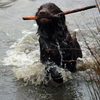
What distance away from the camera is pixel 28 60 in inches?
209

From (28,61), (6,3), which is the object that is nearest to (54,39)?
(28,61)

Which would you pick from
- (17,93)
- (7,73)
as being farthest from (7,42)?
(17,93)

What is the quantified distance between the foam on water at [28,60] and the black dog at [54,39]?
21 centimetres

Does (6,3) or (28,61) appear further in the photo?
(6,3)

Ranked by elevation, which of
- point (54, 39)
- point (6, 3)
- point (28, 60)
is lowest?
point (6, 3)

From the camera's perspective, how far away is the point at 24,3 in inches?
420

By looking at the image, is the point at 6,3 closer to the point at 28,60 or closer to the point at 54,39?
the point at 28,60

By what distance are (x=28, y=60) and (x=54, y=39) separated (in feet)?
6.19

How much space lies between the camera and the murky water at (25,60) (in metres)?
3.82

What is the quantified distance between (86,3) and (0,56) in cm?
579

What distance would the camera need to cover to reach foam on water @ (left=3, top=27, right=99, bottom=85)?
426cm

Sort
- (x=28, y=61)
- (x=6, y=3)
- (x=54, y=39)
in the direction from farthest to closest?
(x=6, y=3) → (x=28, y=61) → (x=54, y=39)

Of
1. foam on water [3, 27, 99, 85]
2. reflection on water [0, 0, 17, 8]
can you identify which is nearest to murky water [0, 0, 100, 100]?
foam on water [3, 27, 99, 85]

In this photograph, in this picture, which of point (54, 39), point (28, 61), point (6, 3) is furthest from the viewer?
point (6, 3)
